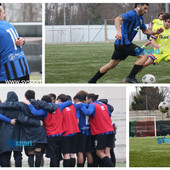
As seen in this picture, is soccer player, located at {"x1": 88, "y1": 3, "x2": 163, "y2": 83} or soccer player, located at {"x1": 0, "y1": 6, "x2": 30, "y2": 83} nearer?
soccer player, located at {"x1": 0, "y1": 6, "x2": 30, "y2": 83}

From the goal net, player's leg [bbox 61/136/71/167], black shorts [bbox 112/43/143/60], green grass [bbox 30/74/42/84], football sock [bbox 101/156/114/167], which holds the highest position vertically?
black shorts [bbox 112/43/143/60]

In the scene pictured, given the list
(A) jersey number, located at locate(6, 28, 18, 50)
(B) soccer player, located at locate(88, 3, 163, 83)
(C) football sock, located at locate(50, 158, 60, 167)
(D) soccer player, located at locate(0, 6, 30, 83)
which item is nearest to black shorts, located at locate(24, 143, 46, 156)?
(C) football sock, located at locate(50, 158, 60, 167)

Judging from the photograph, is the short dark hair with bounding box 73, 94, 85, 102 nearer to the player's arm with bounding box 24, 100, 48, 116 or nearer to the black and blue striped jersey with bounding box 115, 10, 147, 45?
the player's arm with bounding box 24, 100, 48, 116

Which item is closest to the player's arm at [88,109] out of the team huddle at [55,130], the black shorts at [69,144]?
the team huddle at [55,130]

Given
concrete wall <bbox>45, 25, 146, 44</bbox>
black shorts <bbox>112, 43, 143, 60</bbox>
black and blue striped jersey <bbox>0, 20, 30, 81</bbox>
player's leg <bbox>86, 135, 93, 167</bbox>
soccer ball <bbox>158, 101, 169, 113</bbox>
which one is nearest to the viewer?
black and blue striped jersey <bbox>0, 20, 30, 81</bbox>

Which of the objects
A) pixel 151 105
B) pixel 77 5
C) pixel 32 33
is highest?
pixel 77 5

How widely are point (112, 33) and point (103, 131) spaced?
3298 cm

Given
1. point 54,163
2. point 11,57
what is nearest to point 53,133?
point 54,163

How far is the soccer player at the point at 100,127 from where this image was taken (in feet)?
22.6

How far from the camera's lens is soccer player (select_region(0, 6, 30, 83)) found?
598 cm

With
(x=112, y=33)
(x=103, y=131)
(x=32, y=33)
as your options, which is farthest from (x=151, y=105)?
(x=103, y=131)

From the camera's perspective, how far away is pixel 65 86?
8.54m

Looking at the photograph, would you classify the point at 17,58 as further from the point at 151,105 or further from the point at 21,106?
the point at 151,105

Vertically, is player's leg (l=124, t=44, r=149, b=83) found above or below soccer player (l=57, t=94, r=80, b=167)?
above
